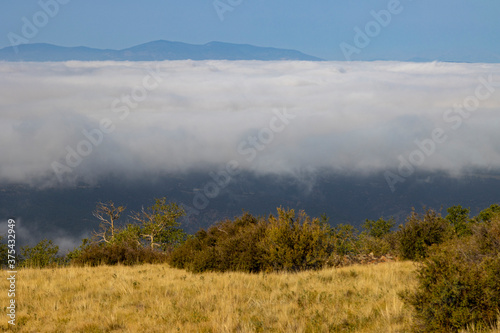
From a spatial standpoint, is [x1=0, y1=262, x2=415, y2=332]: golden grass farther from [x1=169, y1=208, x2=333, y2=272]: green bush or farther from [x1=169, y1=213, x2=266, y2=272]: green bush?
[x1=169, y1=213, x2=266, y2=272]: green bush

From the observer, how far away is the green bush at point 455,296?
23.9ft

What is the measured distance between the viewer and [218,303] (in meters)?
9.86

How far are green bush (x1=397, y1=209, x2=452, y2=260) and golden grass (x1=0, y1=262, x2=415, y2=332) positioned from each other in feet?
21.5

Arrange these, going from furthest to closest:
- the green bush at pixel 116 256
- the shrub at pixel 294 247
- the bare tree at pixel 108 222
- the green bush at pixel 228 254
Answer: the bare tree at pixel 108 222
the green bush at pixel 116 256
the green bush at pixel 228 254
the shrub at pixel 294 247

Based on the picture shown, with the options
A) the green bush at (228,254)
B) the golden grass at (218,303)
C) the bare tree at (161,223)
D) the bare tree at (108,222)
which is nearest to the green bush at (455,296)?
the golden grass at (218,303)

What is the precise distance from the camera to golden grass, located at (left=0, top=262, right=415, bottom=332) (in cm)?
827

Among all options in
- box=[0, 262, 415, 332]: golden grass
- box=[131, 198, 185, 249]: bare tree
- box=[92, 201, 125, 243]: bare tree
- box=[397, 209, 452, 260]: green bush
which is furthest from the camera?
box=[131, 198, 185, 249]: bare tree

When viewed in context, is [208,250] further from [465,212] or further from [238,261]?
[465,212]

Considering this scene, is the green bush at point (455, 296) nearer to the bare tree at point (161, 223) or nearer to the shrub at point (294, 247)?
the shrub at point (294, 247)

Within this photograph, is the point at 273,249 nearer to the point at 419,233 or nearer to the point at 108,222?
the point at 419,233

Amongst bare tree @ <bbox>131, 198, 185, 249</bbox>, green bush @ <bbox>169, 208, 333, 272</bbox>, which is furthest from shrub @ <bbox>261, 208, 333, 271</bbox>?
bare tree @ <bbox>131, 198, 185, 249</bbox>

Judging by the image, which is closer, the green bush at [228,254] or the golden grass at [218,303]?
the golden grass at [218,303]

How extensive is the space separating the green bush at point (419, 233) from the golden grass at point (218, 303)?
6.56m

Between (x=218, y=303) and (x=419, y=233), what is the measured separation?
13.6 meters
